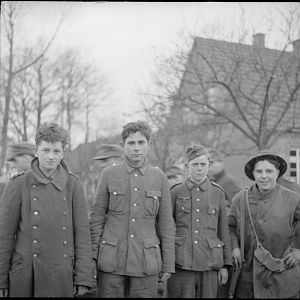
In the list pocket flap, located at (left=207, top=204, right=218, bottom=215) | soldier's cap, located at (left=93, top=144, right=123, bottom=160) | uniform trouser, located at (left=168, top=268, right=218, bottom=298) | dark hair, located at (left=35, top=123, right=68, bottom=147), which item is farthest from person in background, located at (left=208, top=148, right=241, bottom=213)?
dark hair, located at (left=35, top=123, right=68, bottom=147)

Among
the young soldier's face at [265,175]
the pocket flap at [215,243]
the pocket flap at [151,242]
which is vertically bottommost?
the pocket flap at [215,243]

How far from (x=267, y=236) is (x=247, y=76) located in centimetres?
748

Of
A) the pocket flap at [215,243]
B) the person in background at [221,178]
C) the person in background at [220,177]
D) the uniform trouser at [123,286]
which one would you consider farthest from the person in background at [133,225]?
the person in background at [220,177]

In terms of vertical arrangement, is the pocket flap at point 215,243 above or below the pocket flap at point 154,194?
below

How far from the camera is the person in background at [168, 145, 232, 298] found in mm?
4223

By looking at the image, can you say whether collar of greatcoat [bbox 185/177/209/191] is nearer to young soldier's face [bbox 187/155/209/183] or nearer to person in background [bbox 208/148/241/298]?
young soldier's face [bbox 187/155/209/183]

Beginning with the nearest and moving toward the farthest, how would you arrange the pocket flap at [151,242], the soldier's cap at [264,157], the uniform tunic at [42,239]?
the uniform tunic at [42,239] < the pocket flap at [151,242] < the soldier's cap at [264,157]

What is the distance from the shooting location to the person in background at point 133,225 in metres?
3.84

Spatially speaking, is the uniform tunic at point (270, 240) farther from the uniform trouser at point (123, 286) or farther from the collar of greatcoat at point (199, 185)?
the uniform trouser at point (123, 286)

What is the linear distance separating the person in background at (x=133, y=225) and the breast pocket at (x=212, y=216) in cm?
46

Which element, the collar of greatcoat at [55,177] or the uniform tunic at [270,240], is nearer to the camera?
the collar of greatcoat at [55,177]

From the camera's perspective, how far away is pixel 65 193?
381cm

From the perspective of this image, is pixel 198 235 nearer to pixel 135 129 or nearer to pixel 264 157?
pixel 264 157

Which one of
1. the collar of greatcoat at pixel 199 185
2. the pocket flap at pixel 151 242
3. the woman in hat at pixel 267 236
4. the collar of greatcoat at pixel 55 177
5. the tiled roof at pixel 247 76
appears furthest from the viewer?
the tiled roof at pixel 247 76
